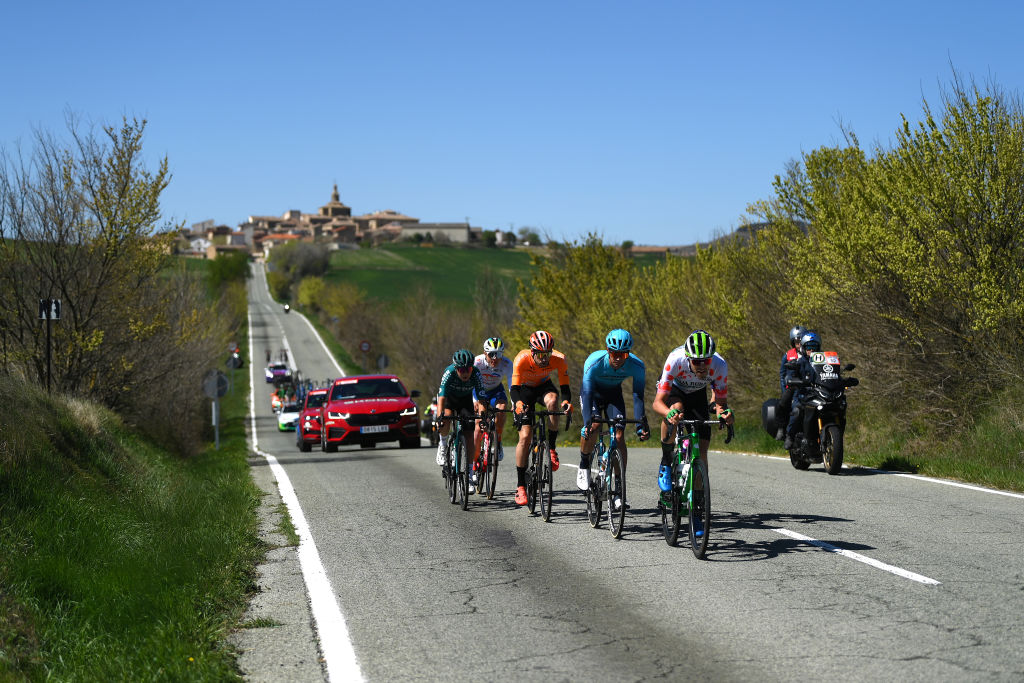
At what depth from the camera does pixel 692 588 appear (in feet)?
26.0

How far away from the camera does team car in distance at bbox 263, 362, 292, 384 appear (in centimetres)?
8646

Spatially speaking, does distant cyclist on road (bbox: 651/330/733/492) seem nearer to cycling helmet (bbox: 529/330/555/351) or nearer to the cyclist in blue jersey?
the cyclist in blue jersey

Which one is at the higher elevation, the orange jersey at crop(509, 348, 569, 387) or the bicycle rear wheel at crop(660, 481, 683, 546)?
the orange jersey at crop(509, 348, 569, 387)

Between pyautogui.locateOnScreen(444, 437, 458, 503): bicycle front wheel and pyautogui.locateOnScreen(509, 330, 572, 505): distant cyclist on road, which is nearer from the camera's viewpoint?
pyautogui.locateOnScreen(509, 330, 572, 505): distant cyclist on road

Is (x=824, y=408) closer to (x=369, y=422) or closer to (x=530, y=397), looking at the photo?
(x=530, y=397)

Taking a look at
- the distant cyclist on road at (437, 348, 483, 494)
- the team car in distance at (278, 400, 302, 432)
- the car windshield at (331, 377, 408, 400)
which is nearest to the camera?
the distant cyclist on road at (437, 348, 483, 494)

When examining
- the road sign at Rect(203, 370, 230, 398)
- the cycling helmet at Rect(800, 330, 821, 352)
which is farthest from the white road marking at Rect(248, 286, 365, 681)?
the road sign at Rect(203, 370, 230, 398)

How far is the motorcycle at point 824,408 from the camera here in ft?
50.2

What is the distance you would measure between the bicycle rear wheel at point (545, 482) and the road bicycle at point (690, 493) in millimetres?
1740

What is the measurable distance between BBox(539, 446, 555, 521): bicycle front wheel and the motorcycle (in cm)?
514

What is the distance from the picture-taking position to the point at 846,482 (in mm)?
14273

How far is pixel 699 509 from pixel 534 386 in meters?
3.39

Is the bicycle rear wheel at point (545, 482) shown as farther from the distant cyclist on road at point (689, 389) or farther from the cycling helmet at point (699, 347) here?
the cycling helmet at point (699, 347)

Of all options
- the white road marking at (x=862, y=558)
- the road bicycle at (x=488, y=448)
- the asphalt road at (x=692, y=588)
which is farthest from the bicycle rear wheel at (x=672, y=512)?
the road bicycle at (x=488, y=448)
